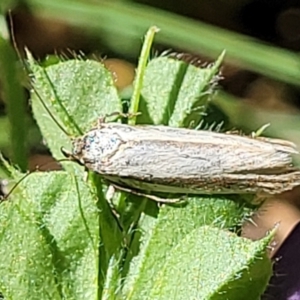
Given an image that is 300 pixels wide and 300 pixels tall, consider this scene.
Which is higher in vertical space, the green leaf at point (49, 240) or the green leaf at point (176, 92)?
the green leaf at point (176, 92)

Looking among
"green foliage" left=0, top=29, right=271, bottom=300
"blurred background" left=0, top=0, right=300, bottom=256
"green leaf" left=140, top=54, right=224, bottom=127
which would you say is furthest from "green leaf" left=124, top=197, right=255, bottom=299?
"blurred background" left=0, top=0, right=300, bottom=256

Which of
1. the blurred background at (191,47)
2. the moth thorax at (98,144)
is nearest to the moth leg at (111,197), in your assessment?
the moth thorax at (98,144)

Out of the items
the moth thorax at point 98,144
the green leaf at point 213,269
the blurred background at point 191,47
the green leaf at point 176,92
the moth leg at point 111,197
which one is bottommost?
the blurred background at point 191,47

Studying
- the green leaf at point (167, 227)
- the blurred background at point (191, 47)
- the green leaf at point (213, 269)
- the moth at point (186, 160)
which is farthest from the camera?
the blurred background at point (191, 47)

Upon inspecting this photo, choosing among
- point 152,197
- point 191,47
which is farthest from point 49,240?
point 191,47

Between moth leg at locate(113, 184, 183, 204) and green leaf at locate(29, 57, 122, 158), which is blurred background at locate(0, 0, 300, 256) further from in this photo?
moth leg at locate(113, 184, 183, 204)

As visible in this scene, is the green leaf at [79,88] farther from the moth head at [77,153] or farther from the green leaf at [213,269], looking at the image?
the green leaf at [213,269]
